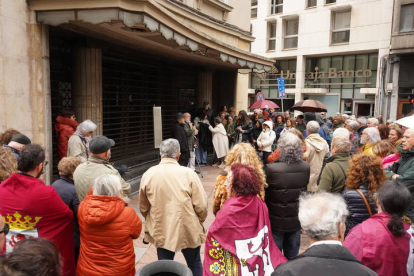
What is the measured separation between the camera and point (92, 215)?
254 cm

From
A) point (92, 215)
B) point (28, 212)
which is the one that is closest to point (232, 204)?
point (92, 215)

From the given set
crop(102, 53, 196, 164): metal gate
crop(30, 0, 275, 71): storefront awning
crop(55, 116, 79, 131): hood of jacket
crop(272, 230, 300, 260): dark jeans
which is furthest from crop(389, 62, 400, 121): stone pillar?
crop(55, 116, 79, 131): hood of jacket

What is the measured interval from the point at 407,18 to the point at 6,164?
23796 millimetres

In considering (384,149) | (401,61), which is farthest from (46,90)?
(401,61)

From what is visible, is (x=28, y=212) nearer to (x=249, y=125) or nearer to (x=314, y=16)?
(x=249, y=125)

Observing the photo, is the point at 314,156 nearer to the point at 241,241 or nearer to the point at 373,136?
the point at 373,136

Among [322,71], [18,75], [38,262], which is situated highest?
[322,71]

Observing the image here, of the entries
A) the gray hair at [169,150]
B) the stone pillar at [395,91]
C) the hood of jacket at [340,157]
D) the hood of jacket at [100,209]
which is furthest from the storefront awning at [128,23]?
the stone pillar at [395,91]

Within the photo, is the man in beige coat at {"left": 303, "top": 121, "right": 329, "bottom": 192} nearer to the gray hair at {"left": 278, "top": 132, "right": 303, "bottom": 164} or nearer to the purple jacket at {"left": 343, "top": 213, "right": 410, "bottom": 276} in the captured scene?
the gray hair at {"left": 278, "top": 132, "right": 303, "bottom": 164}

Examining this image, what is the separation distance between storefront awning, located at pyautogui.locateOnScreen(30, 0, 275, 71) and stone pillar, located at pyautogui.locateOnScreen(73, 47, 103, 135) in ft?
1.63

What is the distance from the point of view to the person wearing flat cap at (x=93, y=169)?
322cm

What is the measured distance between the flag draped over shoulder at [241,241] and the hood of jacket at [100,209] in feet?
2.68

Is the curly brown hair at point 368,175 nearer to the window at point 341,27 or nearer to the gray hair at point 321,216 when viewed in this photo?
the gray hair at point 321,216

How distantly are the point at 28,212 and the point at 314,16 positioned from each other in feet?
89.7
